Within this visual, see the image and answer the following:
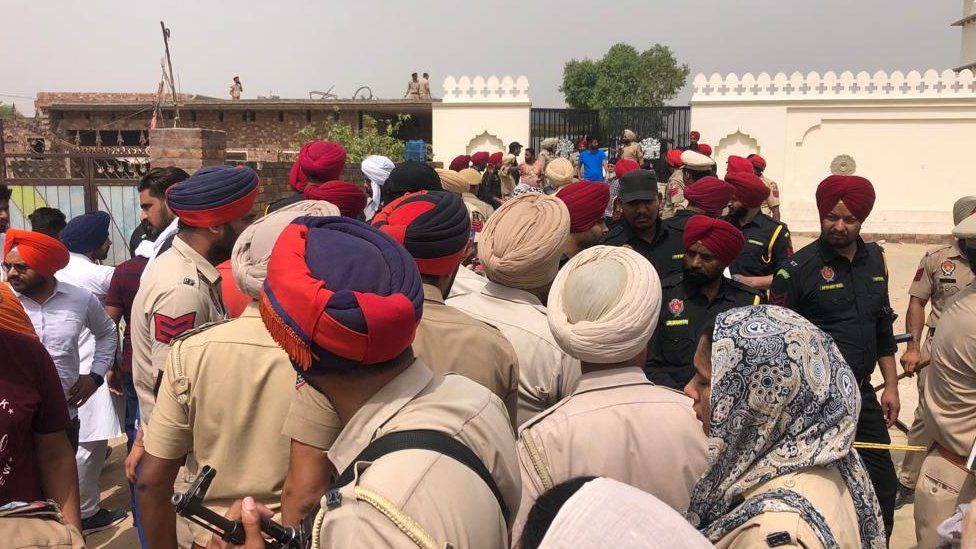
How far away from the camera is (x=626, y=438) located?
1924 millimetres

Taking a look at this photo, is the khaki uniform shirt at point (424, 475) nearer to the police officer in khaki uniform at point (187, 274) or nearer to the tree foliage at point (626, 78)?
the police officer in khaki uniform at point (187, 274)

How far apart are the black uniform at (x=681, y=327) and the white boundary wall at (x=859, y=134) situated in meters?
15.0

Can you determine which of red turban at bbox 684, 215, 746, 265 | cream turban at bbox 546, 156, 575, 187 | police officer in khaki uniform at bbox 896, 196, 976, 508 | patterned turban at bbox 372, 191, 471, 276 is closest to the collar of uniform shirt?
patterned turban at bbox 372, 191, 471, 276

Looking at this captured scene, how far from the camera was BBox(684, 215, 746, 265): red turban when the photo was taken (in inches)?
136

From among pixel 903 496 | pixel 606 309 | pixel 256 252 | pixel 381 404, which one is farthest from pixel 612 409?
pixel 903 496

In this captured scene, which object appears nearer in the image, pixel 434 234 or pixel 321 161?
pixel 434 234

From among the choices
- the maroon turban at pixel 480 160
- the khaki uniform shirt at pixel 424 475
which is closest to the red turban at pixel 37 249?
the khaki uniform shirt at pixel 424 475

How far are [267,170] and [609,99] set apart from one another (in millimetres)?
58281

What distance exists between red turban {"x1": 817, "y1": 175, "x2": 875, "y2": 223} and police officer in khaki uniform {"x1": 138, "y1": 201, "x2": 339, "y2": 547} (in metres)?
2.85

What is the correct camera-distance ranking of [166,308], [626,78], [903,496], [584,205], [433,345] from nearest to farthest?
[433,345] → [166,308] → [584,205] → [903,496] → [626,78]

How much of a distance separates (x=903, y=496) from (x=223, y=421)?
4.26 metres

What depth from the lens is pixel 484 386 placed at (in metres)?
1.95

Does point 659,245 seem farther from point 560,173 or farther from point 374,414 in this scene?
point 560,173

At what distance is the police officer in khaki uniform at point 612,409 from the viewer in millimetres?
1915
